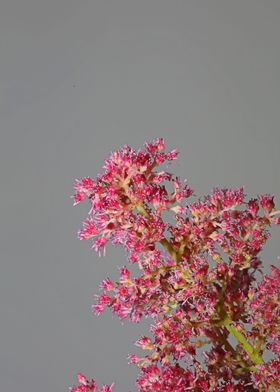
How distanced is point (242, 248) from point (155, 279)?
131 millimetres

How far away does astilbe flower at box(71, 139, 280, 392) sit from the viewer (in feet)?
2.17

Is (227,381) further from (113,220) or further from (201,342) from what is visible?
(113,220)

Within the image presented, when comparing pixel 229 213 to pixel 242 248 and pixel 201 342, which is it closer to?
pixel 242 248

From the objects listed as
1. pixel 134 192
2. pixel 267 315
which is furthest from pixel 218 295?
pixel 134 192

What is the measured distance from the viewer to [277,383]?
66 centimetres

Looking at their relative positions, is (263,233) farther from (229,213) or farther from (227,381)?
(227,381)

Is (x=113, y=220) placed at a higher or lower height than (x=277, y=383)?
higher

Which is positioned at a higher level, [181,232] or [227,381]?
[181,232]

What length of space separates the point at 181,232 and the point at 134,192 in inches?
3.0

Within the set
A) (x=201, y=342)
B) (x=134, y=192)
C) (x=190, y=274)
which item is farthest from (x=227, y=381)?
(x=134, y=192)

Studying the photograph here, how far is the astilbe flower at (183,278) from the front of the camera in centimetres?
66

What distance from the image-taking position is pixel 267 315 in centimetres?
72

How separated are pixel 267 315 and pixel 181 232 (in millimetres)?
154

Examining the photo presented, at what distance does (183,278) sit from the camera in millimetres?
666
